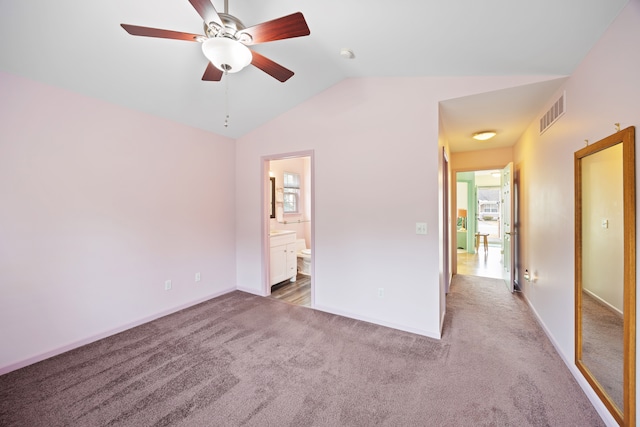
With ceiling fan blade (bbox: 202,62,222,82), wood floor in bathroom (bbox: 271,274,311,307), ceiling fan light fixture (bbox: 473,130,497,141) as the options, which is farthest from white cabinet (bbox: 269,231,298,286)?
ceiling fan light fixture (bbox: 473,130,497,141)

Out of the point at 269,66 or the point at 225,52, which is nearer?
the point at 225,52

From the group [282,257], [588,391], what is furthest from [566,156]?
[282,257]

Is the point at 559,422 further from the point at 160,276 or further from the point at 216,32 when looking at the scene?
the point at 160,276

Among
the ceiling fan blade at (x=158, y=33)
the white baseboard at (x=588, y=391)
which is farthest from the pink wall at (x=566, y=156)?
the ceiling fan blade at (x=158, y=33)

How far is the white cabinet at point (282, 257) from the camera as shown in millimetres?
3984

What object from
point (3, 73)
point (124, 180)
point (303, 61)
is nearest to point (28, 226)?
point (124, 180)

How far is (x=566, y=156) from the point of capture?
7.02ft

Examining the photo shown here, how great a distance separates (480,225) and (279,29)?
32.8ft

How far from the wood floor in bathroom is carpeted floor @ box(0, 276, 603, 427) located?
67cm

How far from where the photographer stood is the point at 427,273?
2586 millimetres

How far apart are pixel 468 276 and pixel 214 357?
4612 mm

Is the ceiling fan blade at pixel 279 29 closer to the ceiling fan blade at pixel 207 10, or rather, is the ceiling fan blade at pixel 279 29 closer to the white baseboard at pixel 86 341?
the ceiling fan blade at pixel 207 10

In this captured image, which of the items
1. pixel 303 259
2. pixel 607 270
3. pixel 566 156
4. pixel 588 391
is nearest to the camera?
pixel 607 270

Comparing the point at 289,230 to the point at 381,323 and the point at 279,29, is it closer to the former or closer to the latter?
the point at 381,323
